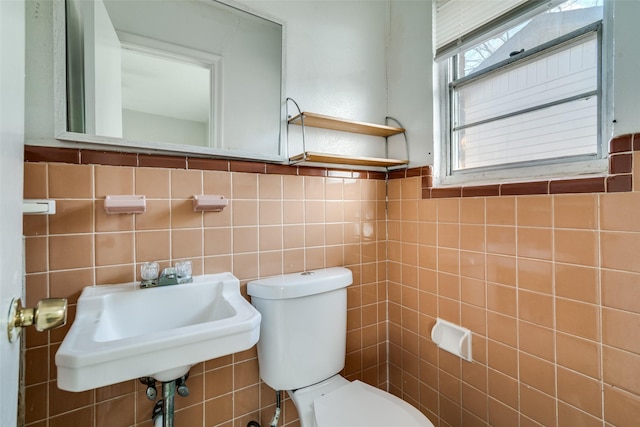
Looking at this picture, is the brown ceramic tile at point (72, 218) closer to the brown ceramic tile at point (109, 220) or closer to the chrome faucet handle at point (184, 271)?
the brown ceramic tile at point (109, 220)

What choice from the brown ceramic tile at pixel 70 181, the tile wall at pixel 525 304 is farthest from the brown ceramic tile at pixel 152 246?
the tile wall at pixel 525 304

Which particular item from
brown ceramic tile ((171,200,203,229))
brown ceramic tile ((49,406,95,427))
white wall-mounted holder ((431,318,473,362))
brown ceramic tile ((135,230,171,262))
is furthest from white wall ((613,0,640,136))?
brown ceramic tile ((49,406,95,427))

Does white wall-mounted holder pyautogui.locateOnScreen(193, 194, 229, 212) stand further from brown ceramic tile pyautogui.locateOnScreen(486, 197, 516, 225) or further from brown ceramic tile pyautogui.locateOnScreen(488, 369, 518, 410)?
brown ceramic tile pyautogui.locateOnScreen(488, 369, 518, 410)

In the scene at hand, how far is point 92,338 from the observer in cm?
70

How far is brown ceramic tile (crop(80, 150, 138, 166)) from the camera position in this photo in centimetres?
93

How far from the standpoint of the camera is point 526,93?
1134 mm

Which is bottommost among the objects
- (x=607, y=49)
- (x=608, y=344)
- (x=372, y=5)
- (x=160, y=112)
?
(x=608, y=344)

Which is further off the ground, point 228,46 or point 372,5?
point 372,5

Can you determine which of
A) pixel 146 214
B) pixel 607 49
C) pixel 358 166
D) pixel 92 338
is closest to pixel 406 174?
pixel 358 166

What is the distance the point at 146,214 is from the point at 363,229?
3.30ft

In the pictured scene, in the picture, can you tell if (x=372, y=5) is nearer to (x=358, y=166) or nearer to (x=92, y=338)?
(x=358, y=166)

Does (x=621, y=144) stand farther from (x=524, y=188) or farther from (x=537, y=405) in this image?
(x=537, y=405)

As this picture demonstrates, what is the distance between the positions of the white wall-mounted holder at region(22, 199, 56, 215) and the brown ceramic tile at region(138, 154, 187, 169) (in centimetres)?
28

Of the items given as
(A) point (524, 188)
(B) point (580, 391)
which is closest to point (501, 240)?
(A) point (524, 188)
